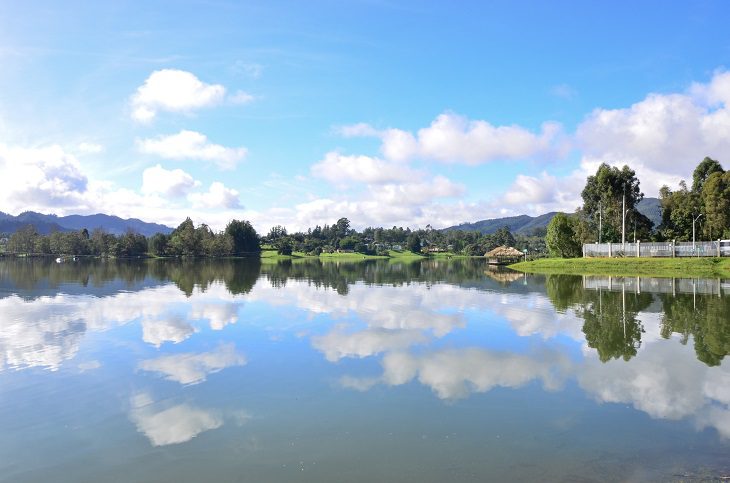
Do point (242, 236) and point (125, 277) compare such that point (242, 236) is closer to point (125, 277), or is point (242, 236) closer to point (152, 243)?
point (152, 243)

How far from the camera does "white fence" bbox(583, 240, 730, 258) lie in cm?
A: 6460

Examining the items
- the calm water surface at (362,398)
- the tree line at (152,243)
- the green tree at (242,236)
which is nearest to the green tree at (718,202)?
the calm water surface at (362,398)

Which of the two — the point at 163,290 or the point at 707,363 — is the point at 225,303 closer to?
the point at 163,290

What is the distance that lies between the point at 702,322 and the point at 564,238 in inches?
2653

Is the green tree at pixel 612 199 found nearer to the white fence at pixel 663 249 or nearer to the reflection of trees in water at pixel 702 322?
the white fence at pixel 663 249

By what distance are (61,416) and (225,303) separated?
69.4 ft

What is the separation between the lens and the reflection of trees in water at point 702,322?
18.2 m

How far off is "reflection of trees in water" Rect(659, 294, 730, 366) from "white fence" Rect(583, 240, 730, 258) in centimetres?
3700

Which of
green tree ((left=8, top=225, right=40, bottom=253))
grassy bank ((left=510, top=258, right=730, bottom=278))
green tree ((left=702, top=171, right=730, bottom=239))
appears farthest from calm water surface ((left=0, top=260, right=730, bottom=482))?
green tree ((left=8, top=225, right=40, bottom=253))

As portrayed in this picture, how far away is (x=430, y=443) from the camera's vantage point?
971cm

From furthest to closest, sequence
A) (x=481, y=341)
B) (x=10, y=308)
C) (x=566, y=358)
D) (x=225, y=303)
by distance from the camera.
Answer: (x=225, y=303), (x=10, y=308), (x=481, y=341), (x=566, y=358)

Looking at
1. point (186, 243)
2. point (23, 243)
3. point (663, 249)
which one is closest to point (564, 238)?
point (663, 249)

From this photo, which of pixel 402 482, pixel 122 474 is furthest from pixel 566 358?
pixel 122 474

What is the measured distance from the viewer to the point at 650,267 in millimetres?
62406
